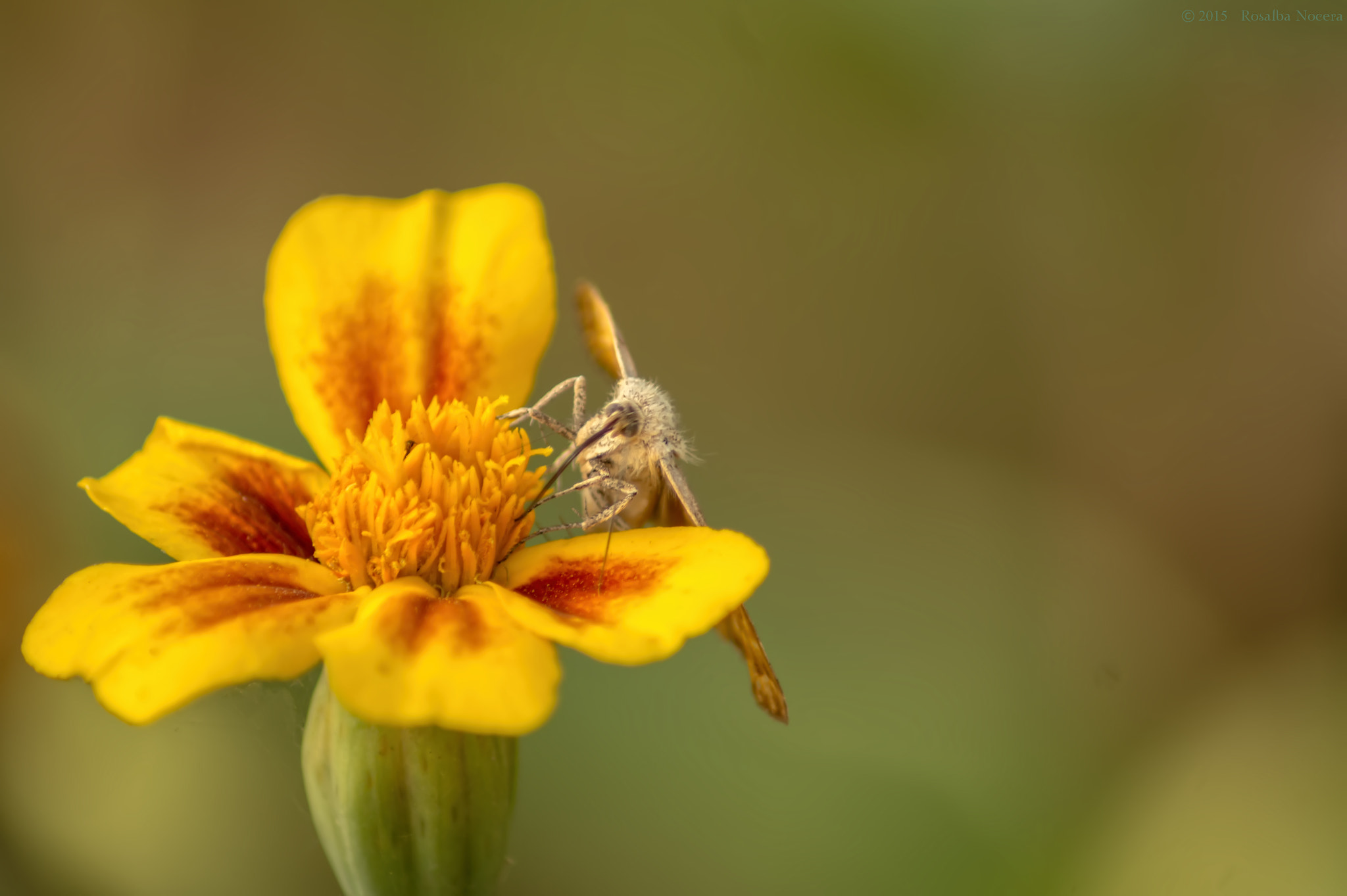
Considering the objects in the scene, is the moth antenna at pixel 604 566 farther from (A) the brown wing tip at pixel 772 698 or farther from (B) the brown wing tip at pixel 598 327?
(B) the brown wing tip at pixel 598 327

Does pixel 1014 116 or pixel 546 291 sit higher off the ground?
pixel 1014 116

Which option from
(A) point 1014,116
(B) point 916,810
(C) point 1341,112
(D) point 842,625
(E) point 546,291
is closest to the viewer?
(E) point 546,291

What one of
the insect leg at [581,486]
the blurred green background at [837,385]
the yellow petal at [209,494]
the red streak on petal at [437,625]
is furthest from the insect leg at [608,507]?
the blurred green background at [837,385]

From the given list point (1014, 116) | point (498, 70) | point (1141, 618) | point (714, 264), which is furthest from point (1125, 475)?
point (498, 70)

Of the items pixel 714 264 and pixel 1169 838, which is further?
pixel 714 264

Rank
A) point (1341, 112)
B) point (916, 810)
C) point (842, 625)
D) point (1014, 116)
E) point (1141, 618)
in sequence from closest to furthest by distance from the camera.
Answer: point (916, 810)
point (842, 625)
point (1141, 618)
point (1341, 112)
point (1014, 116)

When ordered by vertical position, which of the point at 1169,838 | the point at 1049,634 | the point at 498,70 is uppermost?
the point at 498,70

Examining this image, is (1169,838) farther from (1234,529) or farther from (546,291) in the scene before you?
(546,291)

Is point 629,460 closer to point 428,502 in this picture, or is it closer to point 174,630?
point 428,502
